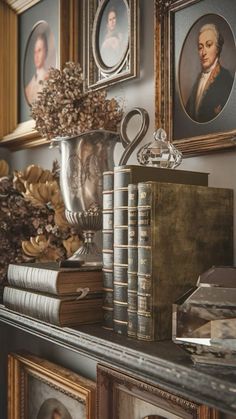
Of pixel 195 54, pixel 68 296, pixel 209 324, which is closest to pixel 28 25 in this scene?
pixel 195 54

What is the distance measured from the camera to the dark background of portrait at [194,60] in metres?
0.96

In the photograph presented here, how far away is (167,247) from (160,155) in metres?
0.19

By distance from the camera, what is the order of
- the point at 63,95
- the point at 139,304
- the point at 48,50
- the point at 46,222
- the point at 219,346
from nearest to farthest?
the point at 219,346 < the point at 139,304 < the point at 63,95 < the point at 46,222 < the point at 48,50

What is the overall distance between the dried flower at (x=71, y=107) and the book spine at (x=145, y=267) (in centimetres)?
34

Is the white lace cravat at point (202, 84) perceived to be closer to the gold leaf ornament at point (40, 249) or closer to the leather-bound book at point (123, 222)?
the leather-bound book at point (123, 222)

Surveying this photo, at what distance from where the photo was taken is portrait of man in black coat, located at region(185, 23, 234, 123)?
3.19ft

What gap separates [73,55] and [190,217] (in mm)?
741

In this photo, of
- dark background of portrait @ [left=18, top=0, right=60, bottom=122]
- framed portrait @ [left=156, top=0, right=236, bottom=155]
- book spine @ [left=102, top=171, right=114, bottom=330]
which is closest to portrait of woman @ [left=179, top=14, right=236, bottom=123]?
framed portrait @ [left=156, top=0, right=236, bottom=155]

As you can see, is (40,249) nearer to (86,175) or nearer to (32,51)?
(86,175)

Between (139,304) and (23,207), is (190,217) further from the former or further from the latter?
(23,207)

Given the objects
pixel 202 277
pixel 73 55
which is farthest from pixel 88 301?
pixel 73 55

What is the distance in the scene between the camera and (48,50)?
151 centimetres

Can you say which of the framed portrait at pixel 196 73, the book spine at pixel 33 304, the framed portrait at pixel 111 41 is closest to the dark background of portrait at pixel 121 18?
the framed portrait at pixel 111 41

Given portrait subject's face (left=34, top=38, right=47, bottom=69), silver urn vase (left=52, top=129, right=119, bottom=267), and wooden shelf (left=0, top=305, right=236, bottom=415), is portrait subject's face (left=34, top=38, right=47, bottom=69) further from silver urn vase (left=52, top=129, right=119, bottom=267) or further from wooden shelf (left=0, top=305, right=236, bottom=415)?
wooden shelf (left=0, top=305, right=236, bottom=415)
